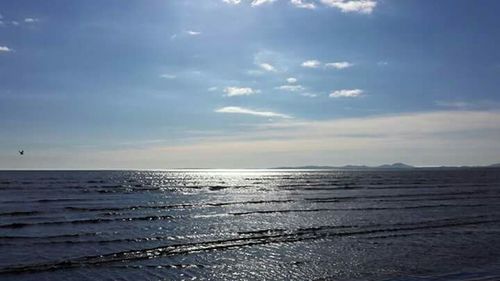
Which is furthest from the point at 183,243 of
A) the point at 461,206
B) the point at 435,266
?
the point at 461,206

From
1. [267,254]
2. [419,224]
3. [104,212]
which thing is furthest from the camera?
[104,212]

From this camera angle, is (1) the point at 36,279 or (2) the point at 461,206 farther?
(2) the point at 461,206

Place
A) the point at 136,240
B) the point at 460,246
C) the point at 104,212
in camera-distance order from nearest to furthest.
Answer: the point at 460,246 < the point at 136,240 < the point at 104,212

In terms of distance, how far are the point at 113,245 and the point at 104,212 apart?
16404mm

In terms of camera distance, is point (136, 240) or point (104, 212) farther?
point (104, 212)

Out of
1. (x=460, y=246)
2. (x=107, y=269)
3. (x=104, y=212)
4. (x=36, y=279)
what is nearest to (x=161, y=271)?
(x=107, y=269)

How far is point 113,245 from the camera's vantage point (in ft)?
70.8

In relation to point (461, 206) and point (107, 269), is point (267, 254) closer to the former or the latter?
point (107, 269)

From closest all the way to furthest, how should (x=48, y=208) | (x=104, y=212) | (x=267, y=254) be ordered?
(x=267, y=254) → (x=104, y=212) → (x=48, y=208)

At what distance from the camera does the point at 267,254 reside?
1908 centimetres

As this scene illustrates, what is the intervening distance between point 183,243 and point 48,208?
22.5 metres

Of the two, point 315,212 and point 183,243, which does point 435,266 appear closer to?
point 183,243

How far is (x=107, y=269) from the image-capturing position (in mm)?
16406

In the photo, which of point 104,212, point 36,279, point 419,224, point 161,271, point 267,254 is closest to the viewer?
point 36,279
